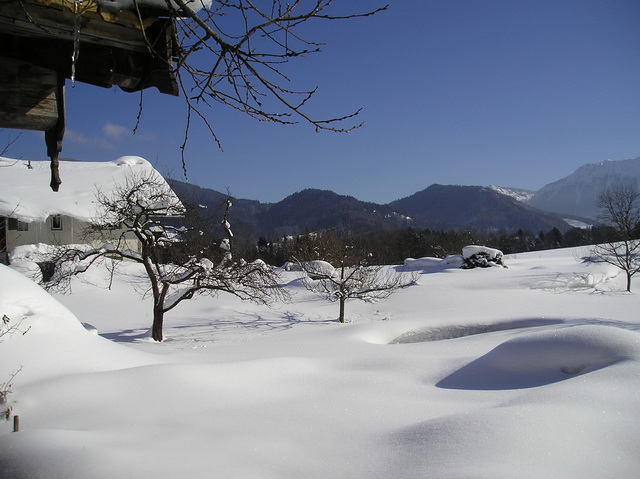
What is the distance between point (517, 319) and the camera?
13.9 metres

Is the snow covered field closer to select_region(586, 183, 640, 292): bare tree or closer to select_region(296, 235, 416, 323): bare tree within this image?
select_region(296, 235, 416, 323): bare tree

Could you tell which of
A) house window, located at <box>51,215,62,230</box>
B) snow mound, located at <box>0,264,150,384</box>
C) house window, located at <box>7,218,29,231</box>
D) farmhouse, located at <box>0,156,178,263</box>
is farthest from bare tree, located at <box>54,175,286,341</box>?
house window, located at <box>7,218,29,231</box>

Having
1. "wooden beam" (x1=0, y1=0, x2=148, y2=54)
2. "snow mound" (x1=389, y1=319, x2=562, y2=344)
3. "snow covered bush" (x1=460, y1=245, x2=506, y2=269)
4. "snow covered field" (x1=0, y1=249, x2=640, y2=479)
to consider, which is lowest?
"snow mound" (x1=389, y1=319, x2=562, y2=344)

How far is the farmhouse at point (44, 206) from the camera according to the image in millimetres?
24609

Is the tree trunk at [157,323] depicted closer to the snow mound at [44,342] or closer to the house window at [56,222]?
the snow mound at [44,342]

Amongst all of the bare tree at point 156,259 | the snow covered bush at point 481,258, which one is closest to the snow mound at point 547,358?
the bare tree at point 156,259

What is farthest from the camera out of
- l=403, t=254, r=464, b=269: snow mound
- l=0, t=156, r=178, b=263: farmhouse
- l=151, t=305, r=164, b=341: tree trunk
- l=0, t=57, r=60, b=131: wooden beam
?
l=403, t=254, r=464, b=269: snow mound

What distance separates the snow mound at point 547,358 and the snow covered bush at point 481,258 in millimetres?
26268

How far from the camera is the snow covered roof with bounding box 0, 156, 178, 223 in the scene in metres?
24.7

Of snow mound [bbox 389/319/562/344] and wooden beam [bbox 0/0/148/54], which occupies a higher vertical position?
wooden beam [bbox 0/0/148/54]

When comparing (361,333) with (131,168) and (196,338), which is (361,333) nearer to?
(196,338)

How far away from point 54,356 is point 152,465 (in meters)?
3.46

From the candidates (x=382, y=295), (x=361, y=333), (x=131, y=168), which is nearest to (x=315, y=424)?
(x=361, y=333)

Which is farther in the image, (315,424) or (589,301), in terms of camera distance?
(589,301)
